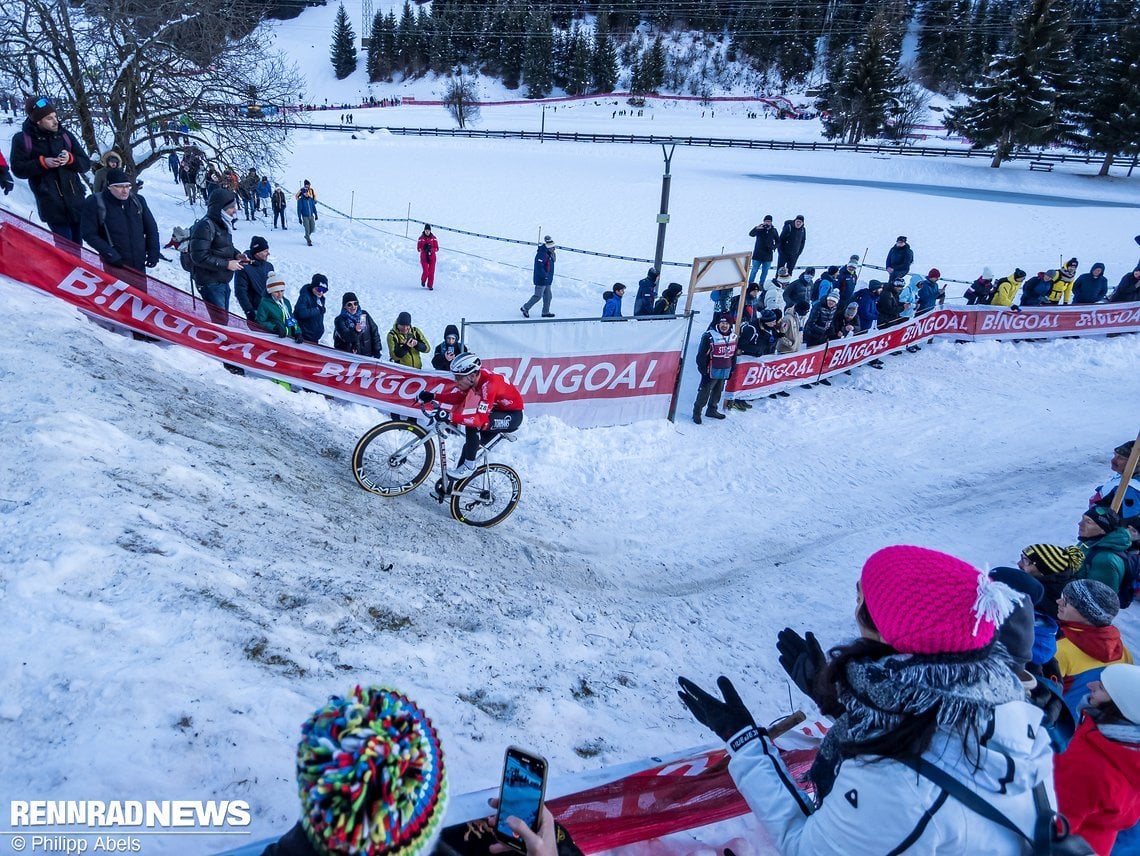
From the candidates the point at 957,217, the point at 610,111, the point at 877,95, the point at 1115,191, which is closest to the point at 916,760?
the point at 957,217

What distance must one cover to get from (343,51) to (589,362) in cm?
10282

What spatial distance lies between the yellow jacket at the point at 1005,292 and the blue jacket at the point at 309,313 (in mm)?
15450

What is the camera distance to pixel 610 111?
7531cm

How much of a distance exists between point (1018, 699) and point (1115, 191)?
4894cm

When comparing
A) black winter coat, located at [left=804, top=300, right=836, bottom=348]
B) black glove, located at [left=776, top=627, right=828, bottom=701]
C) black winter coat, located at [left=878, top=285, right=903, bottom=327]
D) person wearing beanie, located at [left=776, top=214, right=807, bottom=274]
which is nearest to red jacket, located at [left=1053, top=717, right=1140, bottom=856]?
black glove, located at [left=776, top=627, right=828, bottom=701]

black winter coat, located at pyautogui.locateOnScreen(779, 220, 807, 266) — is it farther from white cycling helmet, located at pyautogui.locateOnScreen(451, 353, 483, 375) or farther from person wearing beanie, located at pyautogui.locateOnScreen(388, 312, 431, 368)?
white cycling helmet, located at pyautogui.locateOnScreen(451, 353, 483, 375)

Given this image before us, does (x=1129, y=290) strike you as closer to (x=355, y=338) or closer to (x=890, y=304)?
(x=890, y=304)

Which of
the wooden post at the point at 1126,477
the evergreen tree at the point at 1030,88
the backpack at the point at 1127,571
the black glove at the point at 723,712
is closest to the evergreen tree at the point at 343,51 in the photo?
the evergreen tree at the point at 1030,88

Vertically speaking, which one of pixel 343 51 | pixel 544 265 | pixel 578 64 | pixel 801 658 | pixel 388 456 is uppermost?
pixel 578 64

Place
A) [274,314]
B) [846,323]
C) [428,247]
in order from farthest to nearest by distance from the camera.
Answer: [428,247], [846,323], [274,314]

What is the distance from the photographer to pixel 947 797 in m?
1.75

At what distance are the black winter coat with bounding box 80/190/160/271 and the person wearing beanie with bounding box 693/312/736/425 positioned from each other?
7.93 meters

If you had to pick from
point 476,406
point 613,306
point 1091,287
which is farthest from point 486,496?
point 1091,287

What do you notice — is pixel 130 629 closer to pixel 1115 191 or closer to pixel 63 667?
pixel 63 667
